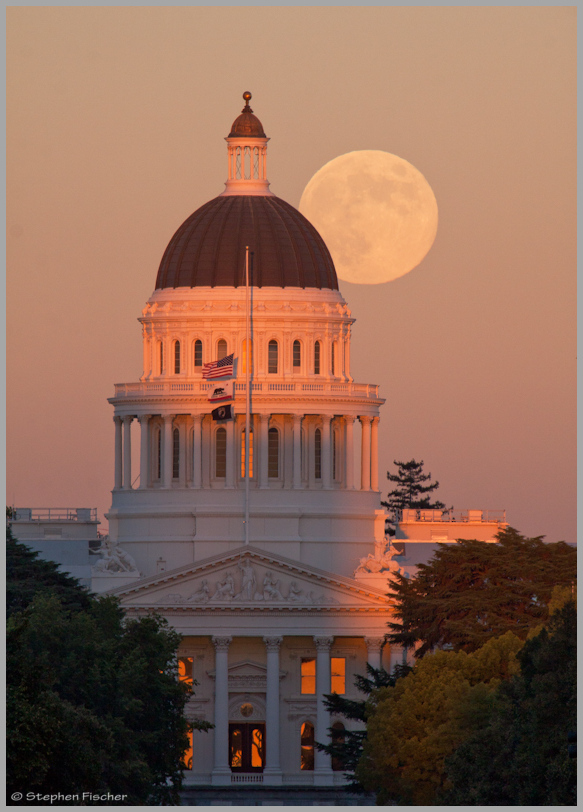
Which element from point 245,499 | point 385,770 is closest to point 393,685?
point 385,770

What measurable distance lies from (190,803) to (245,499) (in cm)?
3062

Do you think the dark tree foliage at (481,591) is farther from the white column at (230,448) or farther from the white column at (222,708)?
the white column at (230,448)

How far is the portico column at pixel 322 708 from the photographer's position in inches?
6703

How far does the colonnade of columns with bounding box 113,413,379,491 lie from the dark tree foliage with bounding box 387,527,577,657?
98.8ft

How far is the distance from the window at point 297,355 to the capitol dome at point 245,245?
12.2 feet

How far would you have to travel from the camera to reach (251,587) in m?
173

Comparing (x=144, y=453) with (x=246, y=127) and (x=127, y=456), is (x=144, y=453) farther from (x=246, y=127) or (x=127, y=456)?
(x=246, y=127)

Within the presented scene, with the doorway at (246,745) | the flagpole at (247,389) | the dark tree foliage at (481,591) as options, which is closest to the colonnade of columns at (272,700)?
the doorway at (246,745)

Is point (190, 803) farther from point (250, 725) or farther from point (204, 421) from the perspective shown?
point (204, 421)

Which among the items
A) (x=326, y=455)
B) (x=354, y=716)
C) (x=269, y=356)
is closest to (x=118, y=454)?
(x=269, y=356)

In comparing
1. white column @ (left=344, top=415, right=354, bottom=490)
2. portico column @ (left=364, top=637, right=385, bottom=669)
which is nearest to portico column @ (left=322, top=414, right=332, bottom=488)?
white column @ (left=344, top=415, right=354, bottom=490)

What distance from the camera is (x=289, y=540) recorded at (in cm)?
18750

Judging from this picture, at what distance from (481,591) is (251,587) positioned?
2680 cm

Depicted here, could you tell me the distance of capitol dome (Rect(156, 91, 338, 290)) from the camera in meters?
189
